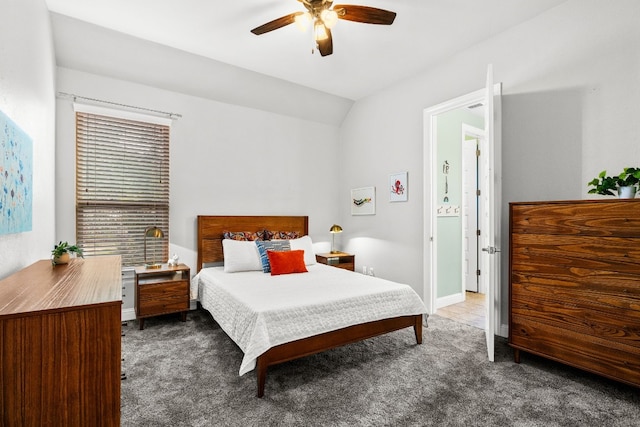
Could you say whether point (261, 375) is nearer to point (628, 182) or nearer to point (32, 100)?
point (32, 100)

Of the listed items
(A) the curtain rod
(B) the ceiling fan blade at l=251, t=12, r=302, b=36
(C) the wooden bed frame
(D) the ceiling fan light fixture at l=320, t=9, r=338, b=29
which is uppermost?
(B) the ceiling fan blade at l=251, t=12, r=302, b=36

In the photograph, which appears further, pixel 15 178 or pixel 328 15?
pixel 328 15

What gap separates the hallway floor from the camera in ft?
11.4

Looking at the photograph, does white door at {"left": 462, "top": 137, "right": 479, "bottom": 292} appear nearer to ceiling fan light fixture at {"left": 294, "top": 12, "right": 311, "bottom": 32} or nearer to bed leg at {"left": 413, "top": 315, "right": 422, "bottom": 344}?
bed leg at {"left": 413, "top": 315, "right": 422, "bottom": 344}

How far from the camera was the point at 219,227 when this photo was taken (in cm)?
398

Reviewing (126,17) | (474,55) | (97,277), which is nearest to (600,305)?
(474,55)

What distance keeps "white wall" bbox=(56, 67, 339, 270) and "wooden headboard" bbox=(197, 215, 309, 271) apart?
11cm

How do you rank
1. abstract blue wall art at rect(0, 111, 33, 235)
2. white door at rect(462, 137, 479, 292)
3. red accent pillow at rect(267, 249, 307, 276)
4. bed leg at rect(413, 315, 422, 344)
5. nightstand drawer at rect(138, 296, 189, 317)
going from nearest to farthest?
abstract blue wall art at rect(0, 111, 33, 235) < bed leg at rect(413, 315, 422, 344) < nightstand drawer at rect(138, 296, 189, 317) < red accent pillow at rect(267, 249, 307, 276) < white door at rect(462, 137, 479, 292)

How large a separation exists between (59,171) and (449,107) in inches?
162

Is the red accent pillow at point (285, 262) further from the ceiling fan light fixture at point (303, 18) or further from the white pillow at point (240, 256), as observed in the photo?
the ceiling fan light fixture at point (303, 18)

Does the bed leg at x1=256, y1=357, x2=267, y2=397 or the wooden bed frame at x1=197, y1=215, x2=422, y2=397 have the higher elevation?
the wooden bed frame at x1=197, y1=215, x2=422, y2=397

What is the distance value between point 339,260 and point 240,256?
1.53 m

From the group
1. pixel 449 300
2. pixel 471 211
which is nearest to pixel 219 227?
pixel 449 300

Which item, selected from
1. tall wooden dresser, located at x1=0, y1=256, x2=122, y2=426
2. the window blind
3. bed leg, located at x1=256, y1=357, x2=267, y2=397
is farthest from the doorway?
the window blind
